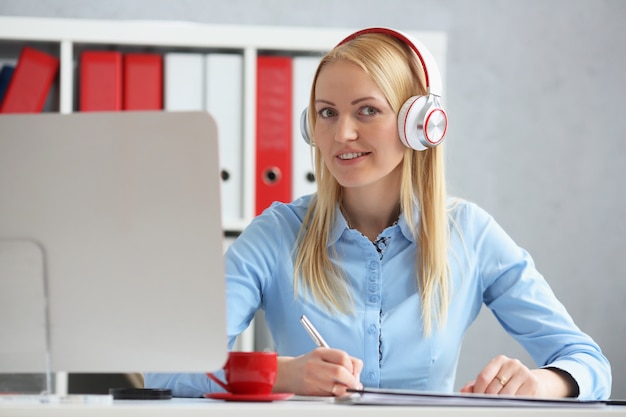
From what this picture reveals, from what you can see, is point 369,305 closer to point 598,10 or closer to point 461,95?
point 461,95


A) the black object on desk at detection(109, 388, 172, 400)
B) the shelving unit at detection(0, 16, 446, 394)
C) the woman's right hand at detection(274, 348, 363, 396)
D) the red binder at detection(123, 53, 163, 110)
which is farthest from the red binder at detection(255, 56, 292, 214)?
Answer: the black object on desk at detection(109, 388, 172, 400)

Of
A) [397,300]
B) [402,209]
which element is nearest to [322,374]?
[397,300]

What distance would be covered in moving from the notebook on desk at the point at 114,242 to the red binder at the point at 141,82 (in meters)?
1.52

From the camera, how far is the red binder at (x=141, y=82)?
234 centimetres

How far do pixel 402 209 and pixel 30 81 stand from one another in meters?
1.30

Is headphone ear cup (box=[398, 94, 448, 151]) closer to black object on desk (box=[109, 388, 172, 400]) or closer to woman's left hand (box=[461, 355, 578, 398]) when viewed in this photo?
woman's left hand (box=[461, 355, 578, 398])

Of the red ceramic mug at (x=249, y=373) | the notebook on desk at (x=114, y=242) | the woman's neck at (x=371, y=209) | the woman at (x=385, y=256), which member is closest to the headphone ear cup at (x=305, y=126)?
the woman at (x=385, y=256)

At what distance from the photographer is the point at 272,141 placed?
7.79 ft

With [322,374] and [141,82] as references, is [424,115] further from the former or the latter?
[141,82]

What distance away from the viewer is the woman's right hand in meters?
1.04

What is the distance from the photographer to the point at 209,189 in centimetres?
82

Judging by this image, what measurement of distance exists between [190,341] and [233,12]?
204cm

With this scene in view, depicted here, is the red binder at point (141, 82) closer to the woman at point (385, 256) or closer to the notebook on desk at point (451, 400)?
the woman at point (385, 256)

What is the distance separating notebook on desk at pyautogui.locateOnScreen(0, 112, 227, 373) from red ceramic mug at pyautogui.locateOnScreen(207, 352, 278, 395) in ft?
0.54
